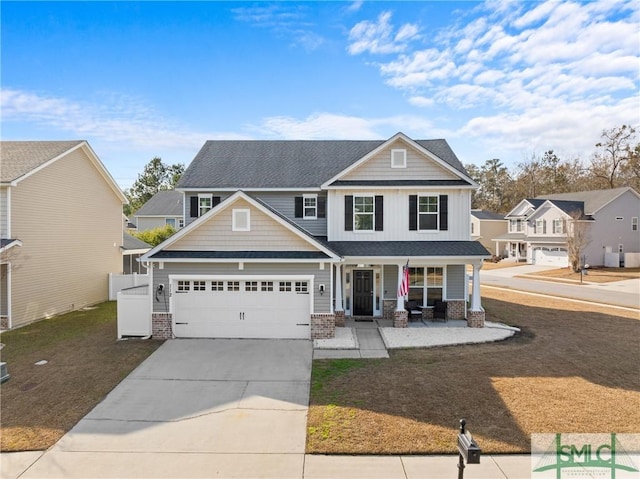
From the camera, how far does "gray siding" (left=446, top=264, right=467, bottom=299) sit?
15.6 metres

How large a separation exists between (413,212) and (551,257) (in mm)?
31759

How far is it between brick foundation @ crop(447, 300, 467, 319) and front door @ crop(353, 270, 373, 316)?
3248 mm

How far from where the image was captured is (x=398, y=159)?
51.0ft

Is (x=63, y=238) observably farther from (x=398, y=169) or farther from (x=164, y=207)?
(x=164, y=207)

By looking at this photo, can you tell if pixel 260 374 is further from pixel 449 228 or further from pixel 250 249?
pixel 449 228

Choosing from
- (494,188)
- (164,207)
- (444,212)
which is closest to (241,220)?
(444,212)

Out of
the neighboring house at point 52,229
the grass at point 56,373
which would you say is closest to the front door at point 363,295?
the grass at point 56,373

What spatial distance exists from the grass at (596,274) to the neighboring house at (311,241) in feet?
70.1

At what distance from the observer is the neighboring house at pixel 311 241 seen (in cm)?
1310

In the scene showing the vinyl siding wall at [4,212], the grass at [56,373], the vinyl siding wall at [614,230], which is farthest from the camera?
the vinyl siding wall at [614,230]

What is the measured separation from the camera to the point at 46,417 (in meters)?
7.54

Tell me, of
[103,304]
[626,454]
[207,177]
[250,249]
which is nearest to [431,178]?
[250,249]

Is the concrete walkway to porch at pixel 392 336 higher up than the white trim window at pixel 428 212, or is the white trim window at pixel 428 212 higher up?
the white trim window at pixel 428 212

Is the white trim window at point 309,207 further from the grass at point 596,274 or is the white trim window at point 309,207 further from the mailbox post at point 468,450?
the grass at point 596,274
